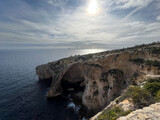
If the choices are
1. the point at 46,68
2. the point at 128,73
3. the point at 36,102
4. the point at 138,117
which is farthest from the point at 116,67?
the point at 46,68

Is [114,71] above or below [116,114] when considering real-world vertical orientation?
below

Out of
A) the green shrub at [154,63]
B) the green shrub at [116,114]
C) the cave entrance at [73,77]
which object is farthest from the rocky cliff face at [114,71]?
the cave entrance at [73,77]

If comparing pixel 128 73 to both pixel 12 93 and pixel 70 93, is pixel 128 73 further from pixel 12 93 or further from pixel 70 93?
pixel 12 93

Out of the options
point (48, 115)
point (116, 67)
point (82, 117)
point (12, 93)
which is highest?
point (116, 67)

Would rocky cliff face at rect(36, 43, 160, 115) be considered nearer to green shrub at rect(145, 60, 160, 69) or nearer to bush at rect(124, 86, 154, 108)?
green shrub at rect(145, 60, 160, 69)

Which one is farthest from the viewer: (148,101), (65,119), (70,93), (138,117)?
(70,93)

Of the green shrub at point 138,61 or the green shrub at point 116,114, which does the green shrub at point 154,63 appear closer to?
the green shrub at point 138,61

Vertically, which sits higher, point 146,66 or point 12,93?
point 146,66

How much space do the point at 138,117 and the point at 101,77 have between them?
22607mm

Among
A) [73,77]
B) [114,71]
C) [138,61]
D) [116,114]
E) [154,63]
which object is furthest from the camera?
[73,77]

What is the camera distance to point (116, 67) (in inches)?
1063

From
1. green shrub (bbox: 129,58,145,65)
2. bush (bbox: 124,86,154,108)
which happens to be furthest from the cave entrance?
bush (bbox: 124,86,154,108)

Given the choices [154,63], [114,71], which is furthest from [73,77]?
[154,63]

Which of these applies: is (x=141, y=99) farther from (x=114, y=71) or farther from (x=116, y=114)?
(x=114, y=71)
